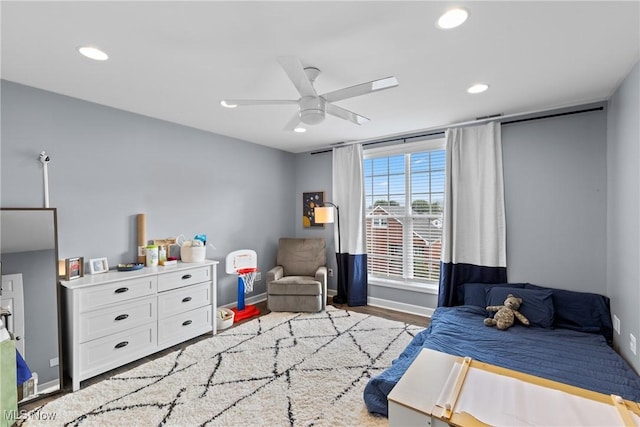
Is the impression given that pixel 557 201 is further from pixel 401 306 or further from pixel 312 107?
pixel 312 107

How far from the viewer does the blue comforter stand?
1.85 m

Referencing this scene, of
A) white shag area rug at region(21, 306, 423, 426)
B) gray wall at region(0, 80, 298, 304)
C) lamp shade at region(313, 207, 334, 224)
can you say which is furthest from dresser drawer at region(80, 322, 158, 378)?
lamp shade at region(313, 207, 334, 224)

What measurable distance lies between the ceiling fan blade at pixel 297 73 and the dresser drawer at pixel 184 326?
2542 millimetres

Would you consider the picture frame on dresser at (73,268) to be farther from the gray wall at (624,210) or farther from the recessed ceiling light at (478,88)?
Result: the gray wall at (624,210)

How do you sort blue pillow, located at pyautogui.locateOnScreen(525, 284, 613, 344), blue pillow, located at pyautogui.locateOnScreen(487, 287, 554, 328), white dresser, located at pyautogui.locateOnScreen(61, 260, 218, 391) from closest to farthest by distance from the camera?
white dresser, located at pyautogui.locateOnScreen(61, 260, 218, 391), blue pillow, located at pyautogui.locateOnScreen(525, 284, 613, 344), blue pillow, located at pyautogui.locateOnScreen(487, 287, 554, 328)

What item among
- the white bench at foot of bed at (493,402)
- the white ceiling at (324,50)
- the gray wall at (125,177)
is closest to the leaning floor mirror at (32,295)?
the gray wall at (125,177)

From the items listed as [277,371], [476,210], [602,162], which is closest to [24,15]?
[277,371]

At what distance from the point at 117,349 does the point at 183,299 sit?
2.21ft

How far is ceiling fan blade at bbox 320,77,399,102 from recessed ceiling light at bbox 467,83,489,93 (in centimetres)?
109

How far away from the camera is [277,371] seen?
8.16ft

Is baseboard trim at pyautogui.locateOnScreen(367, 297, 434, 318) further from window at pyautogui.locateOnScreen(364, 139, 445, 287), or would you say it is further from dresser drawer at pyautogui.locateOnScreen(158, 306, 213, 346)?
dresser drawer at pyautogui.locateOnScreen(158, 306, 213, 346)

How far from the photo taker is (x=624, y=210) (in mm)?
2248

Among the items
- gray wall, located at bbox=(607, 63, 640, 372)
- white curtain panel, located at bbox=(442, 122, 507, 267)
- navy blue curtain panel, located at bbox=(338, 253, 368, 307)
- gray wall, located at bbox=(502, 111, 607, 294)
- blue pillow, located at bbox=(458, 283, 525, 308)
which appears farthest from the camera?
navy blue curtain panel, located at bbox=(338, 253, 368, 307)

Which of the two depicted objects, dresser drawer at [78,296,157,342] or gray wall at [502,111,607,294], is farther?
gray wall at [502,111,607,294]
